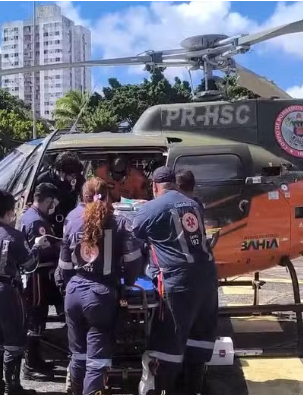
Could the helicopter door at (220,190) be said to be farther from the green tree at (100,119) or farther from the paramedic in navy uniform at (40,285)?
the green tree at (100,119)

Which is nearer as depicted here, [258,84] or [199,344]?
[199,344]

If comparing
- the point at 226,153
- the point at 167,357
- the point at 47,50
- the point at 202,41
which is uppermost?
the point at 47,50

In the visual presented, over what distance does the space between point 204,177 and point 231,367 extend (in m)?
1.91

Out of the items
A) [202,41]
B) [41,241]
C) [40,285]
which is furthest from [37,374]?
[202,41]

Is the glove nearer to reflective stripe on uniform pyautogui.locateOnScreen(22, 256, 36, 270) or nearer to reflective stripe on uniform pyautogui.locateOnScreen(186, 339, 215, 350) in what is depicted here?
reflective stripe on uniform pyautogui.locateOnScreen(22, 256, 36, 270)

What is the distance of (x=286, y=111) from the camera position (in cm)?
641

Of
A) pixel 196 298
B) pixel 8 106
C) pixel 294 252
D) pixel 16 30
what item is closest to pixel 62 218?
pixel 196 298

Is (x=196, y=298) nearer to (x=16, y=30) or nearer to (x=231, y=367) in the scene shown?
(x=231, y=367)

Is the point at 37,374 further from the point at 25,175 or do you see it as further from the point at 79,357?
Result: the point at 25,175

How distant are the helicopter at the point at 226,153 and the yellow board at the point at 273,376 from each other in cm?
106

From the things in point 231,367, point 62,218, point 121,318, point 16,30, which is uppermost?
point 16,30

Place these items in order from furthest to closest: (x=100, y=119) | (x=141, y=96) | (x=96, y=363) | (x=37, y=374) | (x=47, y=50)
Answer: (x=47, y=50)
(x=141, y=96)
(x=100, y=119)
(x=37, y=374)
(x=96, y=363)

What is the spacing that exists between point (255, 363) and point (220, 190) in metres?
1.76

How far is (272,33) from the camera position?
17.5 feet
